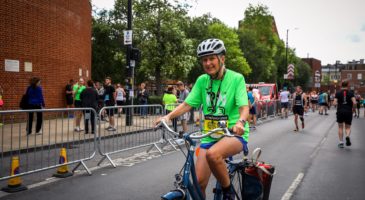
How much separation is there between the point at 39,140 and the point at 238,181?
13.4 ft

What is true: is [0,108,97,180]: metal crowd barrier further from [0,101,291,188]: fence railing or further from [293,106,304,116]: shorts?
[293,106,304,116]: shorts

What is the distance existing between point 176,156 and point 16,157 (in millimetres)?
4148

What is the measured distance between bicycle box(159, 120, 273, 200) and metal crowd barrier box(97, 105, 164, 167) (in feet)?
12.9

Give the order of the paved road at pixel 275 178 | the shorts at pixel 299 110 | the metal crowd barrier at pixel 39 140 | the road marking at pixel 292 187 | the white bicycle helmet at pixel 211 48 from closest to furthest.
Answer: the white bicycle helmet at pixel 211 48 → the road marking at pixel 292 187 → the paved road at pixel 275 178 → the metal crowd barrier at pixel 39 140 → the shorts at pixel 299 110

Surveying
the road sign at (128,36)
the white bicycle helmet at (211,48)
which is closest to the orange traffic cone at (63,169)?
the white bicycle helmet at (211,48)

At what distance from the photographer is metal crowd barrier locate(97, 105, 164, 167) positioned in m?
7.87

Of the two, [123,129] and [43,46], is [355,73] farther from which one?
[123,129]

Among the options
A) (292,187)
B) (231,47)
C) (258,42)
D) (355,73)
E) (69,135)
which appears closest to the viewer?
(292,187)

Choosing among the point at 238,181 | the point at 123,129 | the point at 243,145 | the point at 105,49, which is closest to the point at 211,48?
the point at 243,145

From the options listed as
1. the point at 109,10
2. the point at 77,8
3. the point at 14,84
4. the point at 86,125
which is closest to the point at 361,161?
the point at 86,125

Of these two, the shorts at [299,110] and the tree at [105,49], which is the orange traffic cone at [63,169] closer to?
the shorts at [299,110]

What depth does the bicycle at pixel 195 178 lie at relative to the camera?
10.2 feet

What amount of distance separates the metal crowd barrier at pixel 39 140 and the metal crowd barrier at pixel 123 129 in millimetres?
409

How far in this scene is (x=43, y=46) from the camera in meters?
17.2
